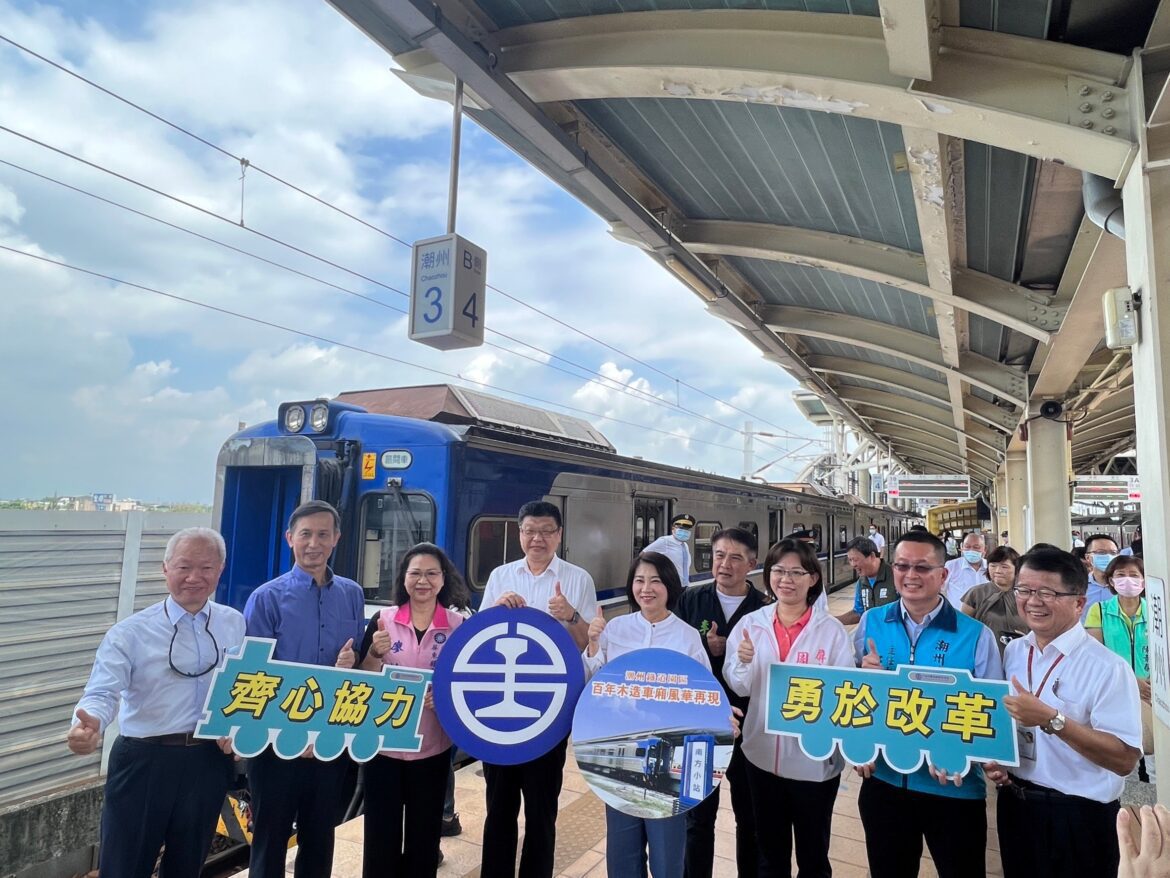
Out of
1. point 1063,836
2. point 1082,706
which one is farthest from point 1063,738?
point 1063,836

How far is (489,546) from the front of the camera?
236 inches

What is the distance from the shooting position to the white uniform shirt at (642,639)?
2.90m

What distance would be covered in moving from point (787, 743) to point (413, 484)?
3730mm

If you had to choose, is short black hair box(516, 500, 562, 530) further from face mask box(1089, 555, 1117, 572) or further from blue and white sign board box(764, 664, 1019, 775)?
face mask box(1089, 555, 1117, 572)

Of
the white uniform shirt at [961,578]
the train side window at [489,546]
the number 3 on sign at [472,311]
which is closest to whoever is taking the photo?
the number 3 on sign at [472,311]

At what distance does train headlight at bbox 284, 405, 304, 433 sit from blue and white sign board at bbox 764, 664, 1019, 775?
15.8 feet

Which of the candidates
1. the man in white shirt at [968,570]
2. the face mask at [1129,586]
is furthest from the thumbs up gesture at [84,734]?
the man in white shirt at [968,570]

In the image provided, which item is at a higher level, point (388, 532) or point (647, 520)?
point (647, 520)

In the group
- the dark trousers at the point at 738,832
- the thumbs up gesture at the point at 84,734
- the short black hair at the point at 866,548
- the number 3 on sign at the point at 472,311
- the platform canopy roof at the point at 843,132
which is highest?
the platform canopy roof at the point at 843,132

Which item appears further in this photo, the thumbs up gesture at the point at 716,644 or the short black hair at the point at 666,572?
Answer: the thumbs up gesture at the point at 716,644

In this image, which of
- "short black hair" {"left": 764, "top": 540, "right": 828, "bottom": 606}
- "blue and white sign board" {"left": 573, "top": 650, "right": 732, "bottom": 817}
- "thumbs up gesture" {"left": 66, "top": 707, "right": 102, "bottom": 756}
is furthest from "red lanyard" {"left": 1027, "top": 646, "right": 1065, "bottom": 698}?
"thumbs up gesture" {"left": 66, "top": 707, "right": 102, "bottom": 756}

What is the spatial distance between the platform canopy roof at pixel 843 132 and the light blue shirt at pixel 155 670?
9.45 ft

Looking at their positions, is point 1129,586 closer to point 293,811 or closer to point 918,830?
point 918,830

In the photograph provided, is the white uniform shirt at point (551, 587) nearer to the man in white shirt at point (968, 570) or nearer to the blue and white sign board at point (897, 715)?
the blue and white sign board at point (897, 715)
